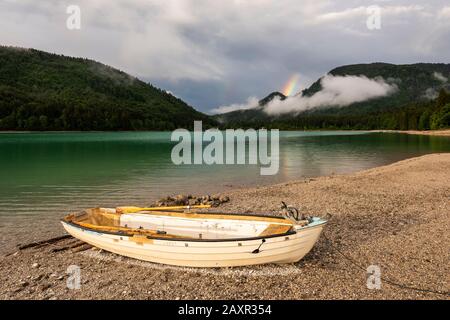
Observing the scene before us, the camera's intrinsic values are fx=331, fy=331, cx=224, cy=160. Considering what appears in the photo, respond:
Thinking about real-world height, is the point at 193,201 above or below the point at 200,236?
below

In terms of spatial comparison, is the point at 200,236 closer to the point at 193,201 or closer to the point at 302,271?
the point at 302,271

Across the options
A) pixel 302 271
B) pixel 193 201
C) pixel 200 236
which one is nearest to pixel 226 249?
pixel 200 236

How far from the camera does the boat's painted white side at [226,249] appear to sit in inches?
440

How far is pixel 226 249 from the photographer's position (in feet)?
37.1

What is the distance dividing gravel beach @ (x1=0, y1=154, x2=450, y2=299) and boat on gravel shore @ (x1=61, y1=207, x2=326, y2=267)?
529 mm

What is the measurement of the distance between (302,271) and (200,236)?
4.27 meters

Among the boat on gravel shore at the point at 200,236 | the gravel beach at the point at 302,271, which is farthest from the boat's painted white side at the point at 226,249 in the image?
the gravel beach at the point at 302,271

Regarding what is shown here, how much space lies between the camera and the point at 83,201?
83.7ft

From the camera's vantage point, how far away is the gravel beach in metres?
10.5

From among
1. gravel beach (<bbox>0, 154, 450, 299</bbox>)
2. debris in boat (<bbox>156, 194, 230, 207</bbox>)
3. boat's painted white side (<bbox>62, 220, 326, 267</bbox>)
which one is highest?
boat's painted white side (<bbox>62, 220, 326, 267</bbox>)

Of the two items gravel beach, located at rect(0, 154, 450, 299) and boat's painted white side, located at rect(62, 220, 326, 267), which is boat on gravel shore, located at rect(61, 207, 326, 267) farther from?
gravel beach, located at rect(0, 154, 450, 299)

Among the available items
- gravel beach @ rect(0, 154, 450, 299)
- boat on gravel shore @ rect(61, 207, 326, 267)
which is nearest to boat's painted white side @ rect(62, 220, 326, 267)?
boat on gravel shore @ rect(61, 207, 326, 267)

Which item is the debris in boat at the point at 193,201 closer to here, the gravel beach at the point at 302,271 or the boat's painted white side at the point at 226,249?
the gravel beach at the point at 302,271
